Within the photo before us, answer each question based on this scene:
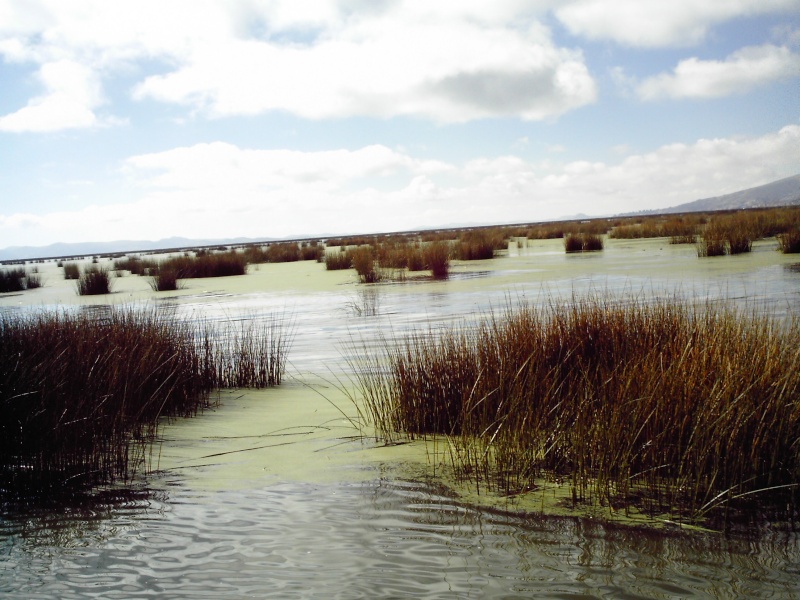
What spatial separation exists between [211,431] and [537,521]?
3.13 metres

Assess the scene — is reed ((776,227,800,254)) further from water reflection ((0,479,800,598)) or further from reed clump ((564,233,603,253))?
water reflection ((0,479,800,598))

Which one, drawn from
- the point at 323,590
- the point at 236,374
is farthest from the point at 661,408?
the point at 236,374

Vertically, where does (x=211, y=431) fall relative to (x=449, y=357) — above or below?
below

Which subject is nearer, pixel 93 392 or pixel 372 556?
Answer: pixel 372 556

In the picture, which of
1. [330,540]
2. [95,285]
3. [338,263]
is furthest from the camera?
[338,263]

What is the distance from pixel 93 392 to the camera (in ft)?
16.6

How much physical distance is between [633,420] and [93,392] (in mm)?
4017

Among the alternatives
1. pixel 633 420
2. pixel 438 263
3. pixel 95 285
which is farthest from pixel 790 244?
pixel 95 285

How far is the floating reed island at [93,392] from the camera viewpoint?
4.01 meters

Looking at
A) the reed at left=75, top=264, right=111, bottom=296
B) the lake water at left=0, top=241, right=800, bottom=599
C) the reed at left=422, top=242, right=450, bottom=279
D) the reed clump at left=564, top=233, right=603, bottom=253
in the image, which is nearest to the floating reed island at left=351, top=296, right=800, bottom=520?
the lake water at left=0, top=241, right=800, bottom=599

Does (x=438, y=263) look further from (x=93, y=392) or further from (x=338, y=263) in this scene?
(x=93, y=392)

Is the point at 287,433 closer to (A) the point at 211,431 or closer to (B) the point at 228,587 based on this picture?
(A) the point at 211,431

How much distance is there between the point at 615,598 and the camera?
2.46m

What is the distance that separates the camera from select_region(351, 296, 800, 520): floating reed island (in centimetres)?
336
